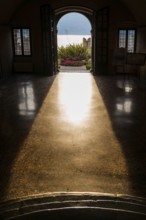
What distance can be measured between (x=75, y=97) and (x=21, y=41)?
22.6 feet

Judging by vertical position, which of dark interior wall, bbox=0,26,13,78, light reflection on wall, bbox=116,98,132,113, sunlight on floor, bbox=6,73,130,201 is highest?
dark interior wall, bbox=0,26,13,78

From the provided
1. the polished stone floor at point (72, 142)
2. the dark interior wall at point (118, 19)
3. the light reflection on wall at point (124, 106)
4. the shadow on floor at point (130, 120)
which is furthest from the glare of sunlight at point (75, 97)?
the dark interior wall at point (118, 19)

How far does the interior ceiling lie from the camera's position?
33.0ft

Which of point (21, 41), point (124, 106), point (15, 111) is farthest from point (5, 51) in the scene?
point (124, 106)

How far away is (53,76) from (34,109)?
6.16 meters

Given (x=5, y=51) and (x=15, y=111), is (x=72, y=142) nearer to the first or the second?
(x=15, y=111)

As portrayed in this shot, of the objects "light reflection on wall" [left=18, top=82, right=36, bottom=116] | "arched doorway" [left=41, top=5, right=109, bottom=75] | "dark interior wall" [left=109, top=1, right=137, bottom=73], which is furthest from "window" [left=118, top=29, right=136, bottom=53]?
"light reflection on wall" [left=18, top=82, right=36, bottom=116]

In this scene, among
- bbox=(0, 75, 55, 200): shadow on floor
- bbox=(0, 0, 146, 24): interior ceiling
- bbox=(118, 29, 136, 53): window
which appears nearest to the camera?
bbox=(0, 75, 55, 200): shadow on floor

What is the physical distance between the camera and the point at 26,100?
8.32m

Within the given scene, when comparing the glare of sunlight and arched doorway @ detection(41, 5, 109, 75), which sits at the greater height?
arched doorway @ detection(41, 5, 109, 75)

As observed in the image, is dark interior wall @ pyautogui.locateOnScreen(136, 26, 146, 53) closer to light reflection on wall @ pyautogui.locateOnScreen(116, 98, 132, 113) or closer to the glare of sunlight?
the glare of sunlight

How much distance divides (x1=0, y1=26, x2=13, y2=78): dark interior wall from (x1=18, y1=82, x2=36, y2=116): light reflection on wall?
8.45 ft

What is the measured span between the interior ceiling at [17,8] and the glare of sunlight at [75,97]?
147 inches

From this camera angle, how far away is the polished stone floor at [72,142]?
3727 mm
